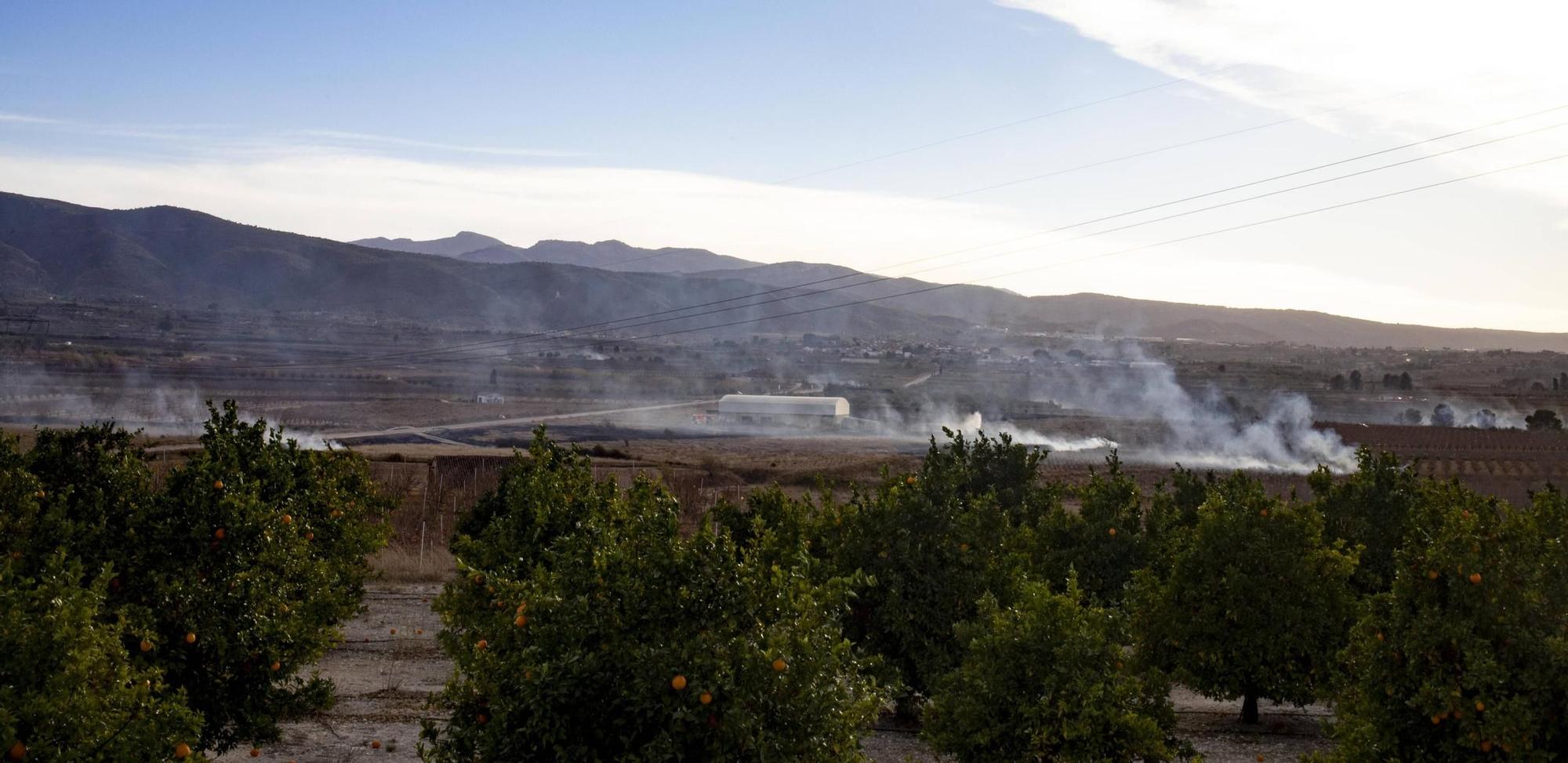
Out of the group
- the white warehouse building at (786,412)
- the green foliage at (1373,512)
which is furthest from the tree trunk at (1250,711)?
the white warehouse building at (786,412)

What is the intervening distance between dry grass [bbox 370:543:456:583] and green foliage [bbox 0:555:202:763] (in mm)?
20837

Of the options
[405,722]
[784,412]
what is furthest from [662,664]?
[784,412]

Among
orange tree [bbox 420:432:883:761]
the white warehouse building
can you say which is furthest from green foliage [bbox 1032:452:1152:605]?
the white warehouse building

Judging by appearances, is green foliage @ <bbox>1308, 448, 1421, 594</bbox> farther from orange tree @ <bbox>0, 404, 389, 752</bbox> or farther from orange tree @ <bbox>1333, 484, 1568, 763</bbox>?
orange tree @ <bbox>0, 404, 389, 752</bbox>

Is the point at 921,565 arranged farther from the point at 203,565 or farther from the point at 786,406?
the point at 786,406

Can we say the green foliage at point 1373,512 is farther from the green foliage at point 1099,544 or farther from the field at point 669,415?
the green foliage at point 1099,544

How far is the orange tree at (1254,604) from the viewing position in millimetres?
15734

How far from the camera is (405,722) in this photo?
16.2m

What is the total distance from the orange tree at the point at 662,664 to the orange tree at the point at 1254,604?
363 inches

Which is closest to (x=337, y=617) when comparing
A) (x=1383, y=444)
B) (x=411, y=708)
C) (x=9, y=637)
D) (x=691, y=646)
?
(x=411, y=708)

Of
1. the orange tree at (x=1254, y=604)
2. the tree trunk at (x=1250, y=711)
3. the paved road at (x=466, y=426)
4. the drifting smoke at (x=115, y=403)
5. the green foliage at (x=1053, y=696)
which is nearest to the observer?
the green foliage at (x=1053, y=696)

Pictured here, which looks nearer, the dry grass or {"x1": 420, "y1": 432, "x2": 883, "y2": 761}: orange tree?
{"x1": 420, "y1": 432, "x2": 883, "y2": 761}: orange tree

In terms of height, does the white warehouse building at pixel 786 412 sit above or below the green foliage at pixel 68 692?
below

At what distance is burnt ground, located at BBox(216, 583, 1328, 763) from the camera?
14719 mm
